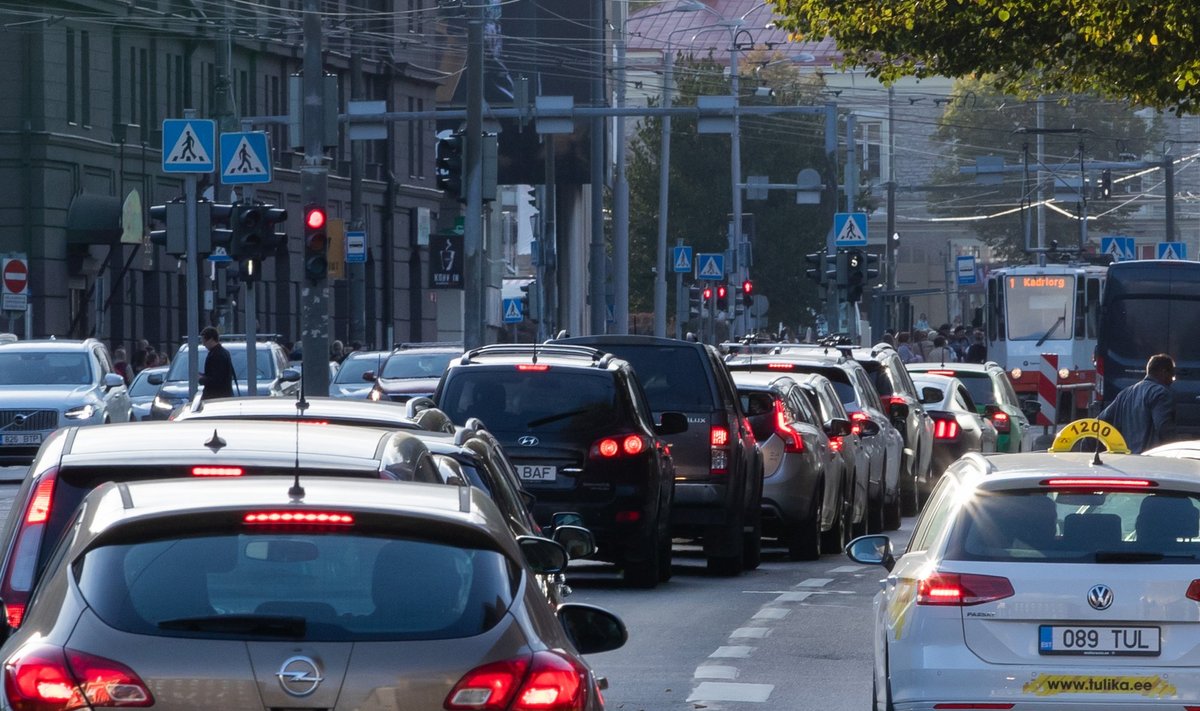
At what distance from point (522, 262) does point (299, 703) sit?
11812 cm

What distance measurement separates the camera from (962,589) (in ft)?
28.1

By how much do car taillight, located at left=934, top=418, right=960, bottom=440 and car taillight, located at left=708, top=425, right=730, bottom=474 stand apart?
10867mm

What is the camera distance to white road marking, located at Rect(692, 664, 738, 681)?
39.2 ft

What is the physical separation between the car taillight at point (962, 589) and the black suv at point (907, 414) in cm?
1680

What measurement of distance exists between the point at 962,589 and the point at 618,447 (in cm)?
765

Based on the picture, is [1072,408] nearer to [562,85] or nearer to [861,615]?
[562,85]

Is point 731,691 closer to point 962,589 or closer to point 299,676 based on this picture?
point 962,589

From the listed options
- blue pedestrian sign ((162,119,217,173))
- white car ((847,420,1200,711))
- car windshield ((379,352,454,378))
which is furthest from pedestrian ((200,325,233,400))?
white car ((847,420,1200,711))

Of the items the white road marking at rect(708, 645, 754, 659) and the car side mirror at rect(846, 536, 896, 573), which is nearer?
the car side mirror at rect(846, 536, 896, 573)

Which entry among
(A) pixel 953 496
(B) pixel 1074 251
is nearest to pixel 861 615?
(A) pixel 953 496

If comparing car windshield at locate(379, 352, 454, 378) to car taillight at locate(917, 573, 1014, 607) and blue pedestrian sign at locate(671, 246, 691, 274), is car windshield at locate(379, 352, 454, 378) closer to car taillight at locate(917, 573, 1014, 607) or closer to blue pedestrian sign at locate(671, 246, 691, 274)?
car taillight at locate(917, 573, 1014, 607)

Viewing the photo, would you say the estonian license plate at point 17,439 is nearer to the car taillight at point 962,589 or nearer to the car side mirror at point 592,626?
the car taillight at point 962,589

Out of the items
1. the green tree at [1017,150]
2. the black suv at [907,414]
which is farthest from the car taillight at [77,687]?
the green tree at [1017,150]

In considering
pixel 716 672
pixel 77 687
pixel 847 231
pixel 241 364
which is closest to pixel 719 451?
pixel 716 672
